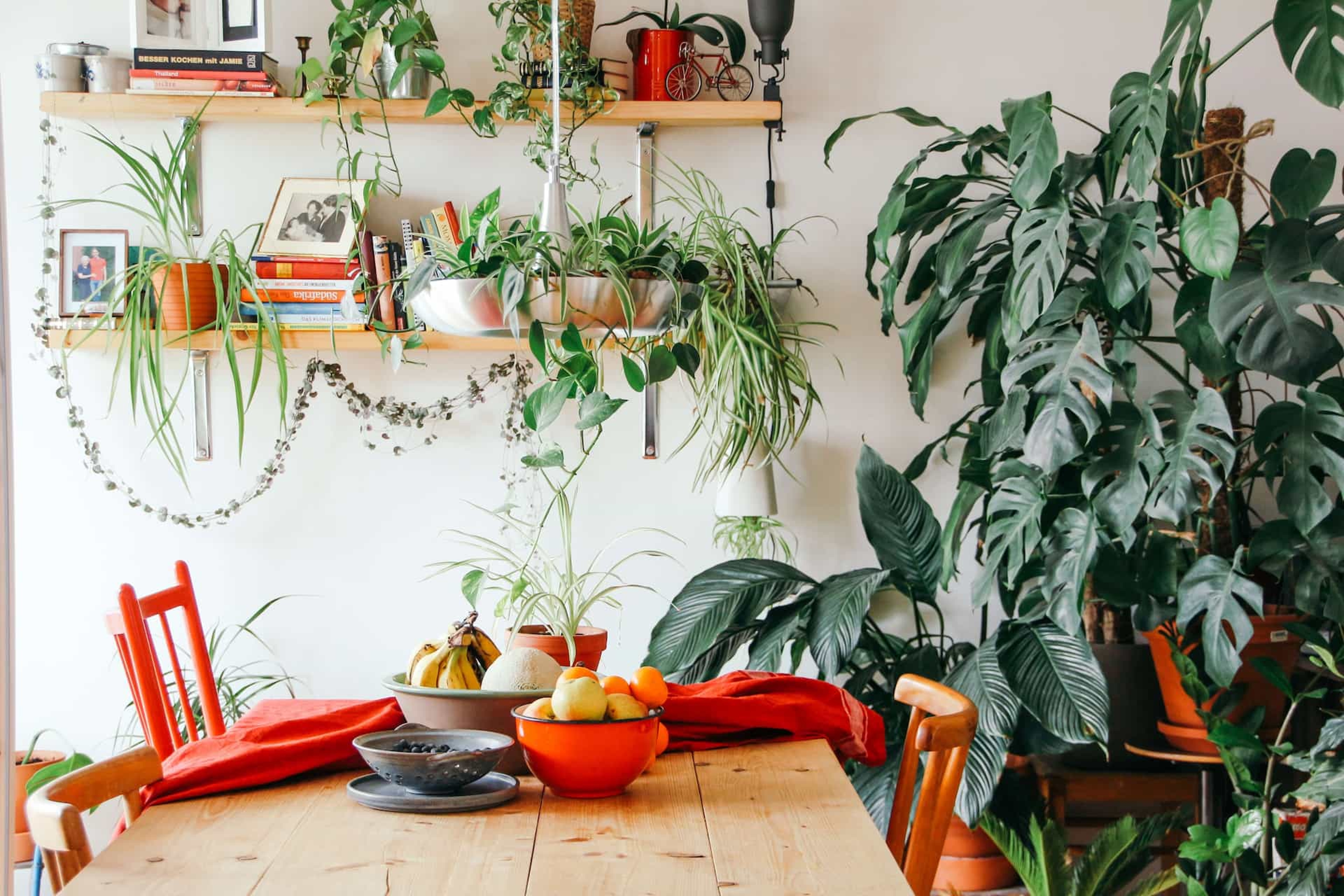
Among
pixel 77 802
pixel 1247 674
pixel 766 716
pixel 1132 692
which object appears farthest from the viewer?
pixel 1132 692

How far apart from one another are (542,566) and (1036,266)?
1.41 m

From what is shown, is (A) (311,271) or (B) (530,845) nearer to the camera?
(B) (530,845)

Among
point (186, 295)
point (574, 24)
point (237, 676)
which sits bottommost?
point (237, 676)

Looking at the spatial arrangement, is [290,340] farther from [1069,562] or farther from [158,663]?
[1069,562]

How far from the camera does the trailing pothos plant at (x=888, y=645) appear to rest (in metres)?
2.39

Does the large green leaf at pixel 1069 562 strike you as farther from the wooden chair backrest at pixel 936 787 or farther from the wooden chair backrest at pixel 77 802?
the wooden chair backrest at pixel 77 802

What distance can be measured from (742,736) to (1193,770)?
1.44 meters

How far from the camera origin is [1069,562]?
240 centimetres

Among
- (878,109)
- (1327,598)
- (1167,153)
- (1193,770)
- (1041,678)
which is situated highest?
(878,109)

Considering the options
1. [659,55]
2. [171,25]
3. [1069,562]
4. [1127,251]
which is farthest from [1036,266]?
[171,25]

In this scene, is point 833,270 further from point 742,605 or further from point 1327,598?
point 1327,598

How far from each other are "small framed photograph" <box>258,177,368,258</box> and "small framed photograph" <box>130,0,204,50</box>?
15.2 inches

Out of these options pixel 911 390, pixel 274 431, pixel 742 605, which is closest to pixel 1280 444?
pixel 911 390

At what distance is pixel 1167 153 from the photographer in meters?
2.58
